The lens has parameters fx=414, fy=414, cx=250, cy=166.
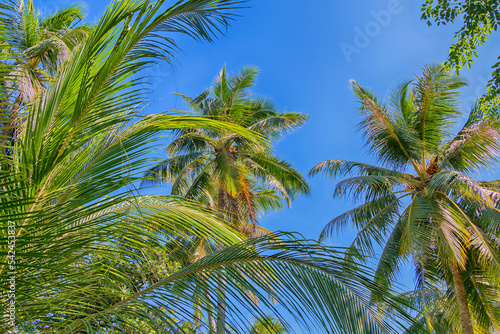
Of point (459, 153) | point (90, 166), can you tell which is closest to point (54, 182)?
point (90, 166)

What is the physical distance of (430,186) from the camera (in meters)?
10.6

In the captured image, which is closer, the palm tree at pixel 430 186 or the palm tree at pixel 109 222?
the palm tree at pixel 109 222

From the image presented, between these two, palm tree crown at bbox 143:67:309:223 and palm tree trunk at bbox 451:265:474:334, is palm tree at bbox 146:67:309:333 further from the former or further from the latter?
palm tree trunk at bbox 451:265:474:334

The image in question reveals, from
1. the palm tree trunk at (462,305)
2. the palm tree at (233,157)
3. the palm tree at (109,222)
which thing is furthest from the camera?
the palm tree at (233,157)

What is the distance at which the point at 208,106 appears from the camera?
46.8 ft

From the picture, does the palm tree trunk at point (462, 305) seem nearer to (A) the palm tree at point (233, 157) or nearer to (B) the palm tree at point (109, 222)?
(A) the palm tree at point (233, 157)

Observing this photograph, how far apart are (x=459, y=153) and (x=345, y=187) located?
369 centimetres

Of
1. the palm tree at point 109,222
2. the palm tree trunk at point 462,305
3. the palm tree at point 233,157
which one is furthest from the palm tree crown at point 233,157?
the palm tree at point 109,222

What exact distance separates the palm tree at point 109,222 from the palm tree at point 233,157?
10.0 m

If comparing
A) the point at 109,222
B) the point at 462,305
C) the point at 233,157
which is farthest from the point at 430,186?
the point at 109,222

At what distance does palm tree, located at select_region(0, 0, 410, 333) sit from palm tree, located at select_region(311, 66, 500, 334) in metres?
9.09

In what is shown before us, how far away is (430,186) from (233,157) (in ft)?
20.3

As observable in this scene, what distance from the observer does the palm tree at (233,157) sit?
1359 cm

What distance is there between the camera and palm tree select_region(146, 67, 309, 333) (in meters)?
13.6
